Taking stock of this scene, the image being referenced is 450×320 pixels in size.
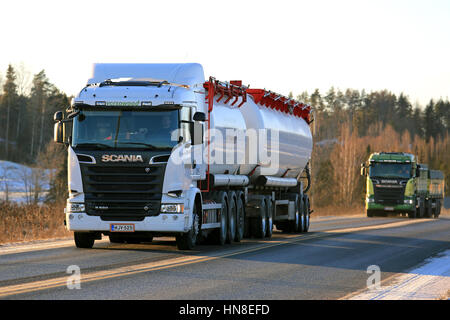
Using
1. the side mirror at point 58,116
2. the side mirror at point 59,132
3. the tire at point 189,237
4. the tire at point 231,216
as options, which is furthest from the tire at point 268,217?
the side mirror at point 58,116

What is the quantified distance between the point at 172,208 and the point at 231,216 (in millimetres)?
3818

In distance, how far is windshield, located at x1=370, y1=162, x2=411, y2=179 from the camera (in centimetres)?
4956

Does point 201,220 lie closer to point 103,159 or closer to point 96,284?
point 103,159

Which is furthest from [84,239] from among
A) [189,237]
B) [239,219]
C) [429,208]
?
[429,208]

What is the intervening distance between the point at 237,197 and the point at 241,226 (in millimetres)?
808

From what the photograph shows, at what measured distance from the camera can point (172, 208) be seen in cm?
1723

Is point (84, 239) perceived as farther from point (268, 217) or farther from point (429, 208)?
point (429, 208)

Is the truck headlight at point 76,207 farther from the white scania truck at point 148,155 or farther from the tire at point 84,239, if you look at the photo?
the tire at point 84,239

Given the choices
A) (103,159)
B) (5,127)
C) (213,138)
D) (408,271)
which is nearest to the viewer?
(408,271)

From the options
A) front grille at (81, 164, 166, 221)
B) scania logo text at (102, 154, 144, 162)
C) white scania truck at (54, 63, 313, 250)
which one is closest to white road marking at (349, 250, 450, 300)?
white scania truck at (54, 63, 313, 250)

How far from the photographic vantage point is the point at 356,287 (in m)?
12.5

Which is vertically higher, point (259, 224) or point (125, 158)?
point (125, 158)
